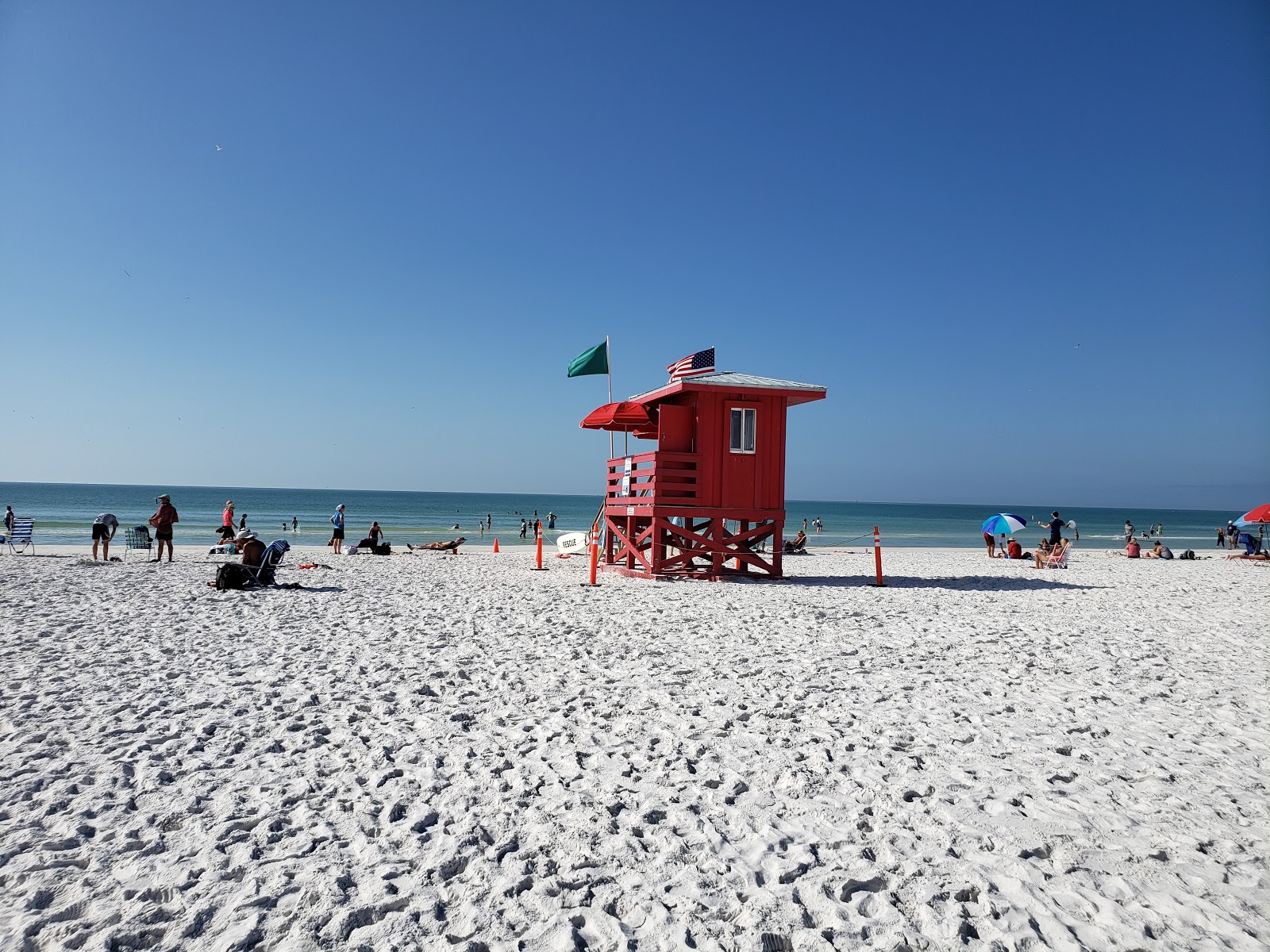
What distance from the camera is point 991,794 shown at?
4543 millimetres

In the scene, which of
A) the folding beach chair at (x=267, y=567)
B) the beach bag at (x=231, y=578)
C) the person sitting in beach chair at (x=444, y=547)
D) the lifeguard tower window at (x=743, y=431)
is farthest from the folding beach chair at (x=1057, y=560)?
the beach bag at (x=231, y=578)

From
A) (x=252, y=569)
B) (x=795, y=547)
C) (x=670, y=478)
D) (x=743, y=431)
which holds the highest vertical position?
(x=743, y=431)

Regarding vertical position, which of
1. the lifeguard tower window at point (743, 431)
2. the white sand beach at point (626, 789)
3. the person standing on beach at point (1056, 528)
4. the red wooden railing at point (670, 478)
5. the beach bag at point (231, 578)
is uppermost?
the lifeguard tower window at point (743, 431)

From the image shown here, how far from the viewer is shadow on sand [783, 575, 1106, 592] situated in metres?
15.7

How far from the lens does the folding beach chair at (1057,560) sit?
22.0m

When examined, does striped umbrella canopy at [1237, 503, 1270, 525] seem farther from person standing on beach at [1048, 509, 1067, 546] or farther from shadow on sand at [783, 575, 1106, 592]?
shadow on sand at [783, 575, 1106, 592]

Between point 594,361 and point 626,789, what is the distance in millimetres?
15448

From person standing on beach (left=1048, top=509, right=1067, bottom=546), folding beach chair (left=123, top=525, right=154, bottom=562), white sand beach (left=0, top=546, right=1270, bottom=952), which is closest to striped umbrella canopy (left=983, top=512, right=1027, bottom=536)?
person standing on beach (left=1048, top=509, right=1067, bottom=546)

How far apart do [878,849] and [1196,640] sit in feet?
27.0

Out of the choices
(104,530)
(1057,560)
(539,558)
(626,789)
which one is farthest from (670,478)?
(104,530)

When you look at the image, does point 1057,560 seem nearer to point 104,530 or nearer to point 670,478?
point 670,478

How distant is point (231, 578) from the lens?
43.8 feet

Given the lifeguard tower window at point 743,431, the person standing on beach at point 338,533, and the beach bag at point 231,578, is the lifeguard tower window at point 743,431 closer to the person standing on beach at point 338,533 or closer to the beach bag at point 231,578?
the beach bag at point 231,578

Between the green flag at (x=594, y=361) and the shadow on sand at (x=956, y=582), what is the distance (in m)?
6.99
